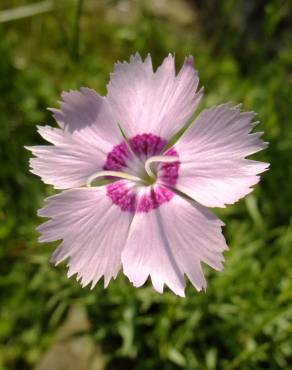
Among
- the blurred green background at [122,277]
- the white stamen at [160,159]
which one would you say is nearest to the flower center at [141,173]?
the white stamen at [160,159]

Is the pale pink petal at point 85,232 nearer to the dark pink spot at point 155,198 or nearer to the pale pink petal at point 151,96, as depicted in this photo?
the dark pink spot at point 155,198

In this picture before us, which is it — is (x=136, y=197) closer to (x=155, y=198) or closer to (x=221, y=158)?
(x=155, y=198)

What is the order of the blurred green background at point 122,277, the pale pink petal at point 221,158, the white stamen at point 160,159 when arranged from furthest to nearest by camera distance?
1. the blurred green background at point 122,277
2. the white stamen at point 160,159
3. the pale pink petal at point 221,158

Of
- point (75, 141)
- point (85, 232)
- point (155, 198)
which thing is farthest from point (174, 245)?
point (75, 141)

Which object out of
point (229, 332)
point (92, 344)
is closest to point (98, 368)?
point (92, 344)

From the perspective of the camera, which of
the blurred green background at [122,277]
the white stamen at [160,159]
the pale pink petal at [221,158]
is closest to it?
the pale pink petal at [221,158]

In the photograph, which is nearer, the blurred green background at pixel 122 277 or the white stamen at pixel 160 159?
the white stamen at pixel 160 159

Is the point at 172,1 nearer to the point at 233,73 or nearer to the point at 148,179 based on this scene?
the point at 233,73
